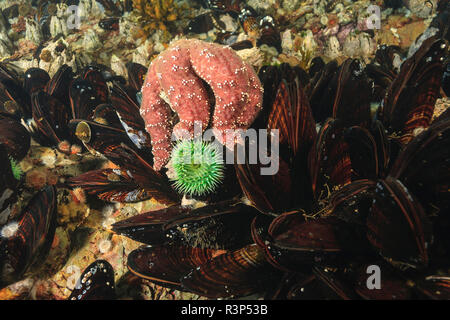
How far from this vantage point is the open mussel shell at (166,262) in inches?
72.3

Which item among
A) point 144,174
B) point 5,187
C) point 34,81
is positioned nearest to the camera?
point 144,174

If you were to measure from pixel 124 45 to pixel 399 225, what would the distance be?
20.9ft

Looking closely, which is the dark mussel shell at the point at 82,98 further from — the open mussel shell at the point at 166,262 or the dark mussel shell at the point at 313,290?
the dark mussel shell at the point at 313,290

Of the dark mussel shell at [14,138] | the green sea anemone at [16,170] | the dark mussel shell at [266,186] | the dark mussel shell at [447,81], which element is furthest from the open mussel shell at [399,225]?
the dark mussel shell at [14,138]

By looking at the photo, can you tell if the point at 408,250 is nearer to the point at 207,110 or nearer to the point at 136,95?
the point at 207,110

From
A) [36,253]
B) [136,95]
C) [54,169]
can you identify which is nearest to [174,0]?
[136,95]

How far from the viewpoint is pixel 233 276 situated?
171 centimetres

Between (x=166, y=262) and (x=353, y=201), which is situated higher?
(x=353, y=201)

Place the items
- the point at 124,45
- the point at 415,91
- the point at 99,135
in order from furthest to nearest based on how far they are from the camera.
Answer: the point at 124,45 < the point at 99,135 < the point at 415,91

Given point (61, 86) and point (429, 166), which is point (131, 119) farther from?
point (429, 166)

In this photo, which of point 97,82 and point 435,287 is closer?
point 435,287

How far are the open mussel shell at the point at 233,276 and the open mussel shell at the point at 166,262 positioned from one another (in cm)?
19

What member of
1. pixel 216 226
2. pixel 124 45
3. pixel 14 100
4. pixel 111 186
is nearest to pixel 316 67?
pixel 216 226
